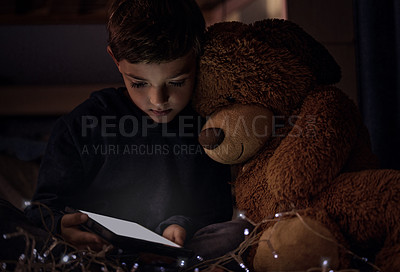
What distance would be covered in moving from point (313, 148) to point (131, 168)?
36 centimetres

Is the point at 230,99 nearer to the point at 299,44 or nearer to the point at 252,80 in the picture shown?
the point at 252,80

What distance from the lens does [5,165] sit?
4.41 feet

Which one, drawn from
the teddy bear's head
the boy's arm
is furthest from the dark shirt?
the teddy bear's head

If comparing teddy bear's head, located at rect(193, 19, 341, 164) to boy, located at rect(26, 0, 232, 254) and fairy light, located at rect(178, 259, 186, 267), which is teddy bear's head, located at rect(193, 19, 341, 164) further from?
fairy light, located at rect(178, 259, 186, 267)

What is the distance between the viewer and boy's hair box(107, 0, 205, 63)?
2.18 feet

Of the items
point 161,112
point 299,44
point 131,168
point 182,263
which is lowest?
point 182,263

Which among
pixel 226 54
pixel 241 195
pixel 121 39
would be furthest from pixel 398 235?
pixel 121 39

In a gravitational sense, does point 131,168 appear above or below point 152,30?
below

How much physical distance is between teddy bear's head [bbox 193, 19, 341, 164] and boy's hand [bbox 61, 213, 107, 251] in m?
0.24

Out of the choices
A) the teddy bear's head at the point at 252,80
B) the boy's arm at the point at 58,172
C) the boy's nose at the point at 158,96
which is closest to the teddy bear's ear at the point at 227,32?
the teddy bear's head at the point at 252,80

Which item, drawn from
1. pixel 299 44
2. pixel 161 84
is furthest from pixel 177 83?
pixel 299 44

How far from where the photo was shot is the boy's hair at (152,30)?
0.66 m

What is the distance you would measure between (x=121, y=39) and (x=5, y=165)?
2.94 feet

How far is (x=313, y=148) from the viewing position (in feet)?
2.11
